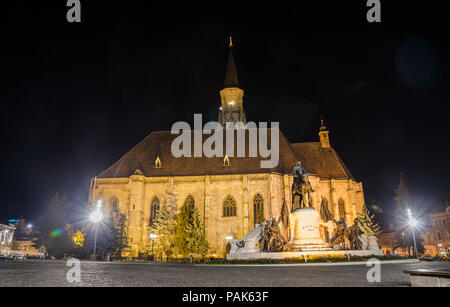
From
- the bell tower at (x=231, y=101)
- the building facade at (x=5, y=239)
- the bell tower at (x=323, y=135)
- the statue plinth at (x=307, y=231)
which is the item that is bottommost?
the building facade at (x=5, y=239)

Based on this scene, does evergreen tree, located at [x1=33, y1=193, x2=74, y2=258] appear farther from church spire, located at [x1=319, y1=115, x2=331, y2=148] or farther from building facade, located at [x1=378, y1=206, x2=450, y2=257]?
building facade, located at [x1=378, y1=206, x2=450, y2=257]

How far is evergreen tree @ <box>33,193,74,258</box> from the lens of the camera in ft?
101

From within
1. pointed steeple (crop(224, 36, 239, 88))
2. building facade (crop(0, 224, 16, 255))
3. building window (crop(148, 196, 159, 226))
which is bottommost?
building facade (crop(0, 224, 16, 255))

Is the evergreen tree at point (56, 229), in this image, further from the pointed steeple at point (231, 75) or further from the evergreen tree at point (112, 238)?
the pointed steeple at point (231, 75)

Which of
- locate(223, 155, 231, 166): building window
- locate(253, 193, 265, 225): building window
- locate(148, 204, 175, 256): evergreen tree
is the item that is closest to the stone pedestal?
locate(253, 193, 265, 225): building window

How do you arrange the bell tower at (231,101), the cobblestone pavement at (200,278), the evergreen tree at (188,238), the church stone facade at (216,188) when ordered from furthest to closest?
the bell tower at (231,101)
the church stone facade at (216,188)
the evergreen tree at (188,238)
the cobblestone pavement at (200,278)

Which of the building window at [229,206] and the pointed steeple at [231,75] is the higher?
the pointed steeple at [231,75]

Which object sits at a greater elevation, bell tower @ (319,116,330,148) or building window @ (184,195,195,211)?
bell tower @ (319,116,330,148)

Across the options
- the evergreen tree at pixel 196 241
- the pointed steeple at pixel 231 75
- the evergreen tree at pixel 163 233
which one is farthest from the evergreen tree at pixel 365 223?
the pointed steeple at pixel 231 75

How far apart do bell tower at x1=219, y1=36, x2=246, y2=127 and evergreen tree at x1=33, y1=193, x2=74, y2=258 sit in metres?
24.1

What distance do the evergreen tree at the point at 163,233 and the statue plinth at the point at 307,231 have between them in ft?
44.8

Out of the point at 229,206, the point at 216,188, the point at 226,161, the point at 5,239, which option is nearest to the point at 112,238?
the point at 216,188

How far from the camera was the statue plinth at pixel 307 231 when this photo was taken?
19172 millimetres

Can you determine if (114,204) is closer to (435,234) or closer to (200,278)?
(200,278)
